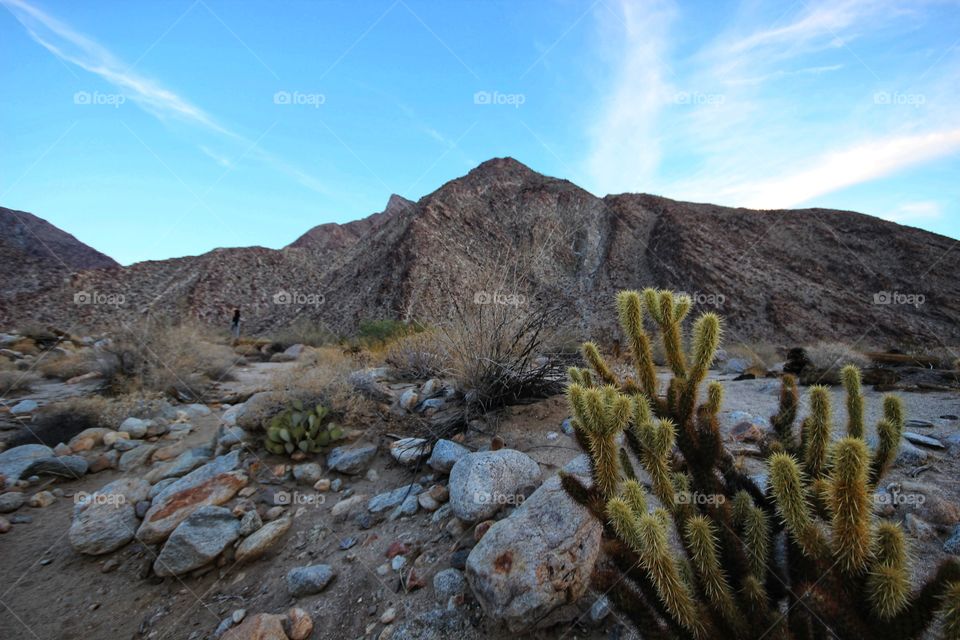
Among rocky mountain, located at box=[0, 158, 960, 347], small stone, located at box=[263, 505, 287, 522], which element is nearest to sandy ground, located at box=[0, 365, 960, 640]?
small stone, located at box=[263, 505, 287, 522]

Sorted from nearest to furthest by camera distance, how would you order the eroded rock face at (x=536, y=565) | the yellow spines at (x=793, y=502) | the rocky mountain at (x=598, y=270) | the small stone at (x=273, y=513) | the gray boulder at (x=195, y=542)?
the yellow spines at (x=793, y=502) → the eroded rock face at (x=536, y=565) → the gray boulder at (x=195, y=542) → the small stone at (x=273, y=513) → the rocky mountain at (x=598, y=270)

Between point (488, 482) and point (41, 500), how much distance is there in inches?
162

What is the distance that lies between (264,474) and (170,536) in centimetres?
83

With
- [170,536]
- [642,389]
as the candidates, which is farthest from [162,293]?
[642,389]

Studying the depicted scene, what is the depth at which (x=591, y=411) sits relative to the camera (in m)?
1.74

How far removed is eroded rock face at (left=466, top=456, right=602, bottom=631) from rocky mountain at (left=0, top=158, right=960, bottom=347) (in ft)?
44.0

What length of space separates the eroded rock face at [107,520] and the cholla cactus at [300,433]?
1.02m

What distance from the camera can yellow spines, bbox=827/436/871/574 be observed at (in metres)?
1.21

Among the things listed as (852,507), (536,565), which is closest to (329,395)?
(536,565)

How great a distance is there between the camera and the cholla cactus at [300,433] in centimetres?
380

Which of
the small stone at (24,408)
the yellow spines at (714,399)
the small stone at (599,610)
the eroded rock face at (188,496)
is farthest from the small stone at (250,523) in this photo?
the small stone at (24,408)

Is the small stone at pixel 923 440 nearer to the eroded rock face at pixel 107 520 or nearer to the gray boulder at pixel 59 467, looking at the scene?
the eroded rock face at pixel 107 520

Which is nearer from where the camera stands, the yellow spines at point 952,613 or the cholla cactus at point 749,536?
the yellow spines at point 952,613

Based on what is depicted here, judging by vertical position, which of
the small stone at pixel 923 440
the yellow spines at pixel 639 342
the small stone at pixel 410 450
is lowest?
the small stone at pixel 410 450
